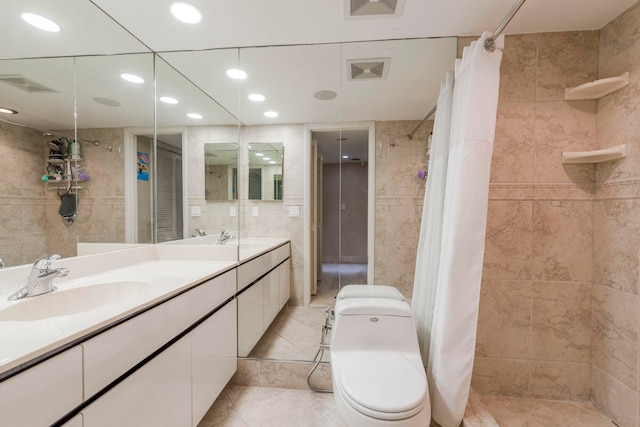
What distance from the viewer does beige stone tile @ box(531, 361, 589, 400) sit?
164 cm

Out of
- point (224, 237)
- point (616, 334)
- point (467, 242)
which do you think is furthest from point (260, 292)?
point (616, 334)

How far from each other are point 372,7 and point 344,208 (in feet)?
4.08

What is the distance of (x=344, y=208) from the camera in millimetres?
2033

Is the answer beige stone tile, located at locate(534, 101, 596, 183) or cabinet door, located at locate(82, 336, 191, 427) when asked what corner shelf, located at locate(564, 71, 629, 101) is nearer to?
beige stone tile, located at locate(534, 101, 596, 183)

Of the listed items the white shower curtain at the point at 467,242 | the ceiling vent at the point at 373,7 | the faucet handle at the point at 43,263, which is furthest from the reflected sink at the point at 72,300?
the ceiling vent at the point at 373,7

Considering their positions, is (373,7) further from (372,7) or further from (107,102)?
(107,102)

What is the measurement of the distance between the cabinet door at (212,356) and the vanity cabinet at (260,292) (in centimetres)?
10

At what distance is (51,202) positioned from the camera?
121 centimetres

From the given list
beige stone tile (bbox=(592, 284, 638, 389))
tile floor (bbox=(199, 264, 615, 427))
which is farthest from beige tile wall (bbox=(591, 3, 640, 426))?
tile floor (bbox=(199, 264, 615, 427))

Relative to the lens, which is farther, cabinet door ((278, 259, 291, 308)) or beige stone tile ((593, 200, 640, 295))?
cabinet door ((278, 259, 291, 308))

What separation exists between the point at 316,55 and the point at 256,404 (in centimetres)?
233

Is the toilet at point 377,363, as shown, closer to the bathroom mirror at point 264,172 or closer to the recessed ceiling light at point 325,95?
the bathroom mirror at point 264,172

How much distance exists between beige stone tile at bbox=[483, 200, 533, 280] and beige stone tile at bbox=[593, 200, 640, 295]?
36cm

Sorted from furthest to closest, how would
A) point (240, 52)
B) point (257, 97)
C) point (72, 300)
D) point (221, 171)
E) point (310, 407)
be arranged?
point (221, 171), point (257, 97), point (240, 52), point (310, 407), point (72, 300)
